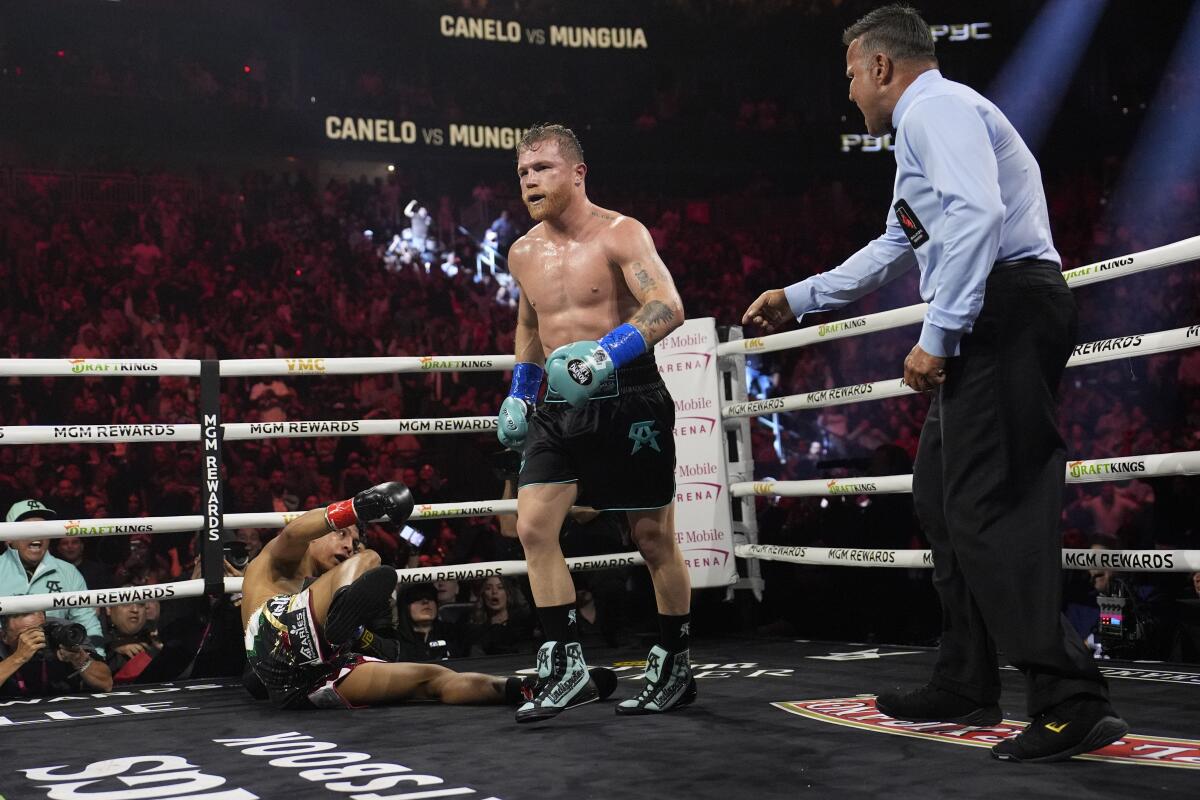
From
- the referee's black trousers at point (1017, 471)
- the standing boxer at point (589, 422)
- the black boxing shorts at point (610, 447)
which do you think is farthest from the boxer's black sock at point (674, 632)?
the referee's black trousers at point (1017, 471)

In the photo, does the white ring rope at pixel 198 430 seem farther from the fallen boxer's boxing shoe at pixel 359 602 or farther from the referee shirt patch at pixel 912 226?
the referee shirt patch at pixel 912 226

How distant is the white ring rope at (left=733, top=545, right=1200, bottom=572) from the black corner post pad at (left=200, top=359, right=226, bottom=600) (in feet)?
5.44

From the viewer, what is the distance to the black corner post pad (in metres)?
3.37

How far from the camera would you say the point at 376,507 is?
2811 millimetres

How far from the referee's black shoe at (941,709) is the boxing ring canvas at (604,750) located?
3 cm

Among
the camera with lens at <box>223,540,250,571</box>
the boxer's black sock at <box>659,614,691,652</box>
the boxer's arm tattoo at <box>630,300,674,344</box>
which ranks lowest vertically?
the boxer's black sock at <box>659,614,691,652</box>

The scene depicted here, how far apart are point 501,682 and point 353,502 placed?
0.57 meters

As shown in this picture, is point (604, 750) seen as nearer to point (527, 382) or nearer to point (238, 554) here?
point (527, 382)

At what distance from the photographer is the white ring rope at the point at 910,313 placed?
2482 millimetres

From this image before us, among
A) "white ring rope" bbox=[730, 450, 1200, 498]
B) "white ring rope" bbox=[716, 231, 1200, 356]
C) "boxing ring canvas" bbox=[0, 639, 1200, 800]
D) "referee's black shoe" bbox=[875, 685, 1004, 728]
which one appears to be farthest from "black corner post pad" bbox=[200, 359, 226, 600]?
"referee's black shoe" bbox=[875, 685, 1004, 728]

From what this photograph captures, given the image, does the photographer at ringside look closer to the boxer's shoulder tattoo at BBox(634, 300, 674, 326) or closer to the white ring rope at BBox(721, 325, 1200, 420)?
the boxer's shoulder tattoo at BBox(634, 300, 674, 326)

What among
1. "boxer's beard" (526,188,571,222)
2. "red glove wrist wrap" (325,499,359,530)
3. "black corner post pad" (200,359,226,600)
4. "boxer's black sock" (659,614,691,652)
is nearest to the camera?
"boxer's black sock" (659,614,691,652)

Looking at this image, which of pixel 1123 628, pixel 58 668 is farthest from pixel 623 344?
pixel 58 668

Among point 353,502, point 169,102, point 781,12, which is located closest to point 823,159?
point 781,12
